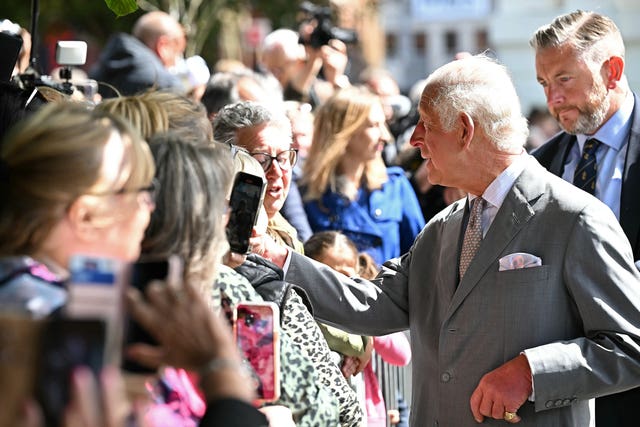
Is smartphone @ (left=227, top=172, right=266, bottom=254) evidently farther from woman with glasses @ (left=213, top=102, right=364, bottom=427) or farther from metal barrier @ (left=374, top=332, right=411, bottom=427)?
metal barrier @ (left=374, top=332, right=411, bottom=427)

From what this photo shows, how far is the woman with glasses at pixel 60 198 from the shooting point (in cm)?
216

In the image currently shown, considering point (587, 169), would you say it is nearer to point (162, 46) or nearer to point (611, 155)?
point (611, 155)

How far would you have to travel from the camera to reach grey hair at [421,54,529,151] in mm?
3871

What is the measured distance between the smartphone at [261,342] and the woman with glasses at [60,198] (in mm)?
487

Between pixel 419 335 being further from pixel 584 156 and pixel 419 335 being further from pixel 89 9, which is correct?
pixel 89 9

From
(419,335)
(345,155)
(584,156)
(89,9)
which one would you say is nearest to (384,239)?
(345,155)

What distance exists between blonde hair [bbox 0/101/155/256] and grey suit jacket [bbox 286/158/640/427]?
1.80 metres

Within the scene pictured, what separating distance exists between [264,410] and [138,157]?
75 cm

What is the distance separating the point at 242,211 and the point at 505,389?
109 centimetres

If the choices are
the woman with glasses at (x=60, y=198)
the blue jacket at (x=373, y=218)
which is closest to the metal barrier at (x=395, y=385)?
the blue jacket at (x=373, y=218)

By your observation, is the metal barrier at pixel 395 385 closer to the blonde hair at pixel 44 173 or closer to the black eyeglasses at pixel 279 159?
the black eyeglasses at pixel 279 159

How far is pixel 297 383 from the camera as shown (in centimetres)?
283

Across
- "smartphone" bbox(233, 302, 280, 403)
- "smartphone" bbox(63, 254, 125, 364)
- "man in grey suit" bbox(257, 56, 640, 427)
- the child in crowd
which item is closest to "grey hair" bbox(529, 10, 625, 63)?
"man in grey suit" bbox(257, 56, 640, 427)

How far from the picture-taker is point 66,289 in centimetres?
207
